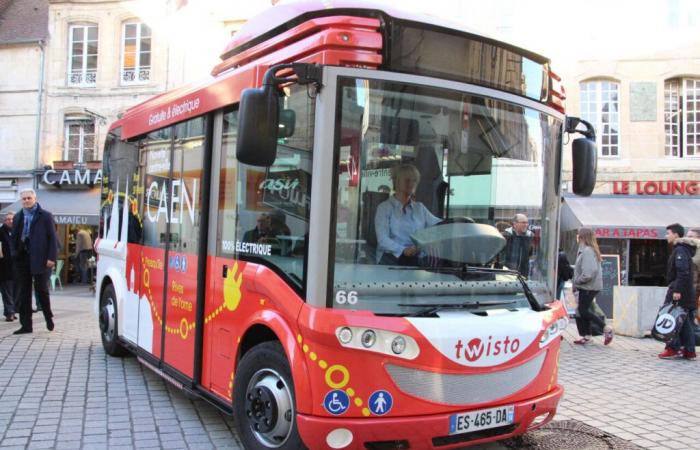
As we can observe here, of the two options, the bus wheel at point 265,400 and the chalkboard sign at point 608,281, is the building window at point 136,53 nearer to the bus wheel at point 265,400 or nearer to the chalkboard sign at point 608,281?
the chalkboard sign at point 608,281

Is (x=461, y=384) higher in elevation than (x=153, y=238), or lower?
lower

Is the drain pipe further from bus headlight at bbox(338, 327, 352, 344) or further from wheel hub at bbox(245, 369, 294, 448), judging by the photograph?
bus headlight at bbox(338, 327, 352, 344)

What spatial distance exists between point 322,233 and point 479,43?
154 centimetres

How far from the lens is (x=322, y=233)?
328 centimetres

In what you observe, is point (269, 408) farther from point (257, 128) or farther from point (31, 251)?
point (31, 251)

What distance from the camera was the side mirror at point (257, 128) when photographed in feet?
10.5

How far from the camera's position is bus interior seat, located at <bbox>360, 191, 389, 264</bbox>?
11.2 feet

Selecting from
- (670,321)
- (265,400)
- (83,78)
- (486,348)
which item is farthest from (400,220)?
(83,78)

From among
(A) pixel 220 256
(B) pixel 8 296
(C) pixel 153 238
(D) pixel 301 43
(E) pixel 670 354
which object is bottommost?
(E) pixel 670 354

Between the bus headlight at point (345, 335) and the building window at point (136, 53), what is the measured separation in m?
18.7

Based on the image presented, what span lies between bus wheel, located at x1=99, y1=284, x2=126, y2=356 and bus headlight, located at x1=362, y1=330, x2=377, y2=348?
425 cm

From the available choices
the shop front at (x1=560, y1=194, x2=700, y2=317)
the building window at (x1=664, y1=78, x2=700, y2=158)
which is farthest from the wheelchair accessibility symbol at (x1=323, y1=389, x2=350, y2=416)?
the building window at (x1=664, y1=78, x2=700, y2=158)

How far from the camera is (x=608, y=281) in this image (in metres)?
12.8

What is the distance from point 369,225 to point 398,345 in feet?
2.28
